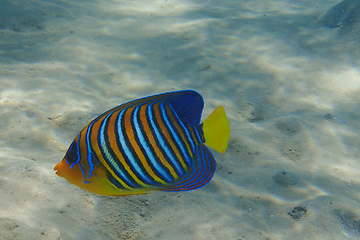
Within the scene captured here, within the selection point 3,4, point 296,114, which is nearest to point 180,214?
point 296,114

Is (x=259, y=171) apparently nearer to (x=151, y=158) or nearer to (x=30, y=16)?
(x=151, y=158)

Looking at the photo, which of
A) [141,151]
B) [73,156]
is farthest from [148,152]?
[73,156]

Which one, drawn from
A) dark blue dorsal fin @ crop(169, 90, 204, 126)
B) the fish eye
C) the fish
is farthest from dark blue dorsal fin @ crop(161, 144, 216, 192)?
the fish eye

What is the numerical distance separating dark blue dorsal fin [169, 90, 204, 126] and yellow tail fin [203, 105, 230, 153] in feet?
0.33

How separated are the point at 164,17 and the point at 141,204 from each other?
4.19m

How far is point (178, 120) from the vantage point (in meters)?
1.37

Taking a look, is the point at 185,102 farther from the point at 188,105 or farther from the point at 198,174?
the point at 198,174

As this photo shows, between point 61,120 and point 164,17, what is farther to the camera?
point 164,17

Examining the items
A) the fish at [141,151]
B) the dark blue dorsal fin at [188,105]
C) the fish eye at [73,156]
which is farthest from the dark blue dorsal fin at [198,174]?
the fish eye at [73,156]

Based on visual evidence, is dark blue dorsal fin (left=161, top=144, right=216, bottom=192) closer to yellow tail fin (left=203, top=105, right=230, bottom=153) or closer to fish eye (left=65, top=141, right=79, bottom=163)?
yellow tail fin (left=203, top=105, right=230, bottom=153)

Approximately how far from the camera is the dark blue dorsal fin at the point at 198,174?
51.4 inches

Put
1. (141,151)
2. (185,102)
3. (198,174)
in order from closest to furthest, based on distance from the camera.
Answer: (141,151), (198,174), (185,102)

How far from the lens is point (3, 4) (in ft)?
14.6

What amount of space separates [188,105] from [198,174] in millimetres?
397
